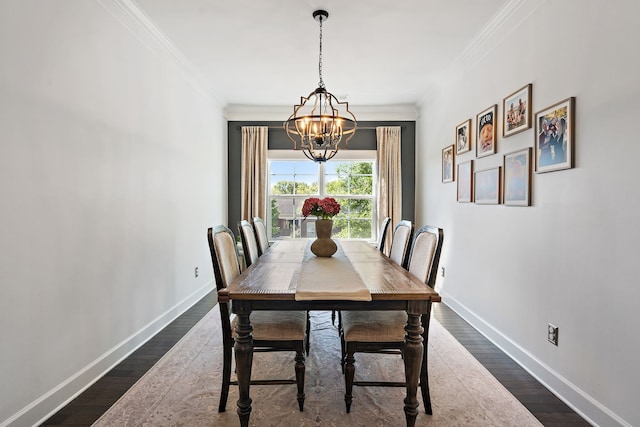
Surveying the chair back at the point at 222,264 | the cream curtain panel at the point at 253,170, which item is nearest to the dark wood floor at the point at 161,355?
the chair back at the point at 222,264

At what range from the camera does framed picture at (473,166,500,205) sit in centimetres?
297

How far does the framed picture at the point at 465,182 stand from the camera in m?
3.51

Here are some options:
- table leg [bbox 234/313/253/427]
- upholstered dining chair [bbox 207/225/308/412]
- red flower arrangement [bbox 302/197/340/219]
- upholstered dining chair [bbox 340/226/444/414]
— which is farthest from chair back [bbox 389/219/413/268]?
table leg [bbox 234/313/253/427]

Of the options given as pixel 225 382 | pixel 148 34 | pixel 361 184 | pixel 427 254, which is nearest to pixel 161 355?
pixel 225 382

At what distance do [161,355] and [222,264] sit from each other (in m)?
1.24

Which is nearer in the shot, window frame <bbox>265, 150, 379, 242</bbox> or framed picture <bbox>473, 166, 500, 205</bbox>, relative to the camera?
framed picture <bbox>473, 166, 500, 205</bbox>

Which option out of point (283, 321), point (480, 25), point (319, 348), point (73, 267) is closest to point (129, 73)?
point (73, 267)

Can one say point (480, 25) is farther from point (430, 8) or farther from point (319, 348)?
point (319, 348)

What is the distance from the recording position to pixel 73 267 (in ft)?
6.95

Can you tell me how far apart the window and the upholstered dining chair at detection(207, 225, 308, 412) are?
366 cm

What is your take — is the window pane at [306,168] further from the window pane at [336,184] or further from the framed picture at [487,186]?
the framed picture at [487,186]

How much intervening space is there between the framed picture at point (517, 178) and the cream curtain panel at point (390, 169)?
2617mm

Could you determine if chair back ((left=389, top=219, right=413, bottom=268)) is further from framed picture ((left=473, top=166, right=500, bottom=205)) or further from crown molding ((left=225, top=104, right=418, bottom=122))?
crown molding ((left=225, top=104, right=418, bottom=122))

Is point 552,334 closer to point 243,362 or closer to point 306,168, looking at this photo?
point 243,362
